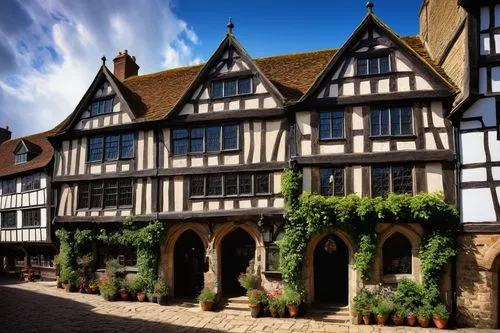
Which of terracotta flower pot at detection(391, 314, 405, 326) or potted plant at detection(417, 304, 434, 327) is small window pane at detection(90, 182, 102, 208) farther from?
potted plant at detection(417, 304, 434, 327)

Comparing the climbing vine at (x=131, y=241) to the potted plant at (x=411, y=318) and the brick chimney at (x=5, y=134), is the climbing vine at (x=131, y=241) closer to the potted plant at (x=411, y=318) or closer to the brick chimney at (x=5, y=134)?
the potted plant at (x=411, y=318)

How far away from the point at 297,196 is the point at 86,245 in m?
11.2

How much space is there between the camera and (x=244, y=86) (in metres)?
15.2

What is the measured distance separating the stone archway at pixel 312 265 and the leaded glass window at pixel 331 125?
3.77m

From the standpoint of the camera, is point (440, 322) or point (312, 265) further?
point (312, 265)

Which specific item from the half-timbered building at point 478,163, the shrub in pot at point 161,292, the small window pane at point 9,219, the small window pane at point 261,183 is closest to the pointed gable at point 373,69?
the half-timbered building at point 478,163

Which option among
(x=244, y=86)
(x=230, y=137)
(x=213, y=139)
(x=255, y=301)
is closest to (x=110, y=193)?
(x=213, y=139)

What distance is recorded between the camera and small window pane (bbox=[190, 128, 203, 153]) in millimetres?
15461

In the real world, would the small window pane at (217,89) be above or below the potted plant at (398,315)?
above

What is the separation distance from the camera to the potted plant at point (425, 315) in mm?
11494

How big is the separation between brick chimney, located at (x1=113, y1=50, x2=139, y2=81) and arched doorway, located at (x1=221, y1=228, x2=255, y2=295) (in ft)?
42.1

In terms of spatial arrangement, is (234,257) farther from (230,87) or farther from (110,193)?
(230,87)

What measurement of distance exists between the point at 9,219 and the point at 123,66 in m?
12.9

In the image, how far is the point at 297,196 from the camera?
44.5 ft
